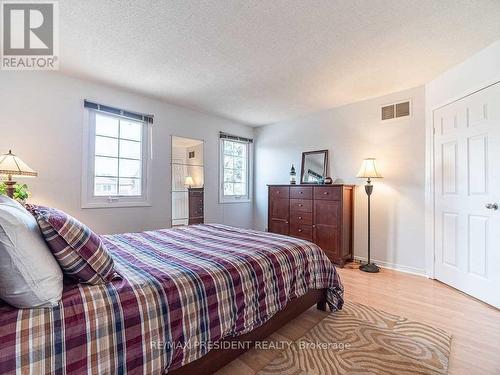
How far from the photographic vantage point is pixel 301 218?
3.88 metres

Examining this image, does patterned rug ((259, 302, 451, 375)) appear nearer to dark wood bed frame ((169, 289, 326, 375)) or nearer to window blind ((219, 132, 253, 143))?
dark wood bed frame ((169, 289, 326, 375))

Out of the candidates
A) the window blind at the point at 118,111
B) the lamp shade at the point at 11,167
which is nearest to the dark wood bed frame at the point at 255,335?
the lamp shade at the point at 11,167

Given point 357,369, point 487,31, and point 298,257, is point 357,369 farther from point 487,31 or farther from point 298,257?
point 487,31

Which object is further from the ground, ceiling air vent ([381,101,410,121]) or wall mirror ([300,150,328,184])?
ceiling air vent ([381,101,410,121])

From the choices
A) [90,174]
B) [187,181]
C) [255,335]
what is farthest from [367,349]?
[90,174]

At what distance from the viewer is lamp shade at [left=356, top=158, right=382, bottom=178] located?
132 inches

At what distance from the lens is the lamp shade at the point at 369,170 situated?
3.36m

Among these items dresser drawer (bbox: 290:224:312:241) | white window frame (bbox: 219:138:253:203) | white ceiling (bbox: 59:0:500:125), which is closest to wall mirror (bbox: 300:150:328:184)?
dresser drawer (bbox: 290:224:312:241)

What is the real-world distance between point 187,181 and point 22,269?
319cm

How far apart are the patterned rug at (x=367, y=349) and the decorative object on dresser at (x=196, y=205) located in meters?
→ 2.68

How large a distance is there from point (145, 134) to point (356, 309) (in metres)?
3.43

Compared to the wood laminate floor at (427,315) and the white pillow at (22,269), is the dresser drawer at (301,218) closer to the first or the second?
the wood laminate floor at (427,315)

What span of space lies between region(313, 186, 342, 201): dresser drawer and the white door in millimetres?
1126

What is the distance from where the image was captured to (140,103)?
138 inches
